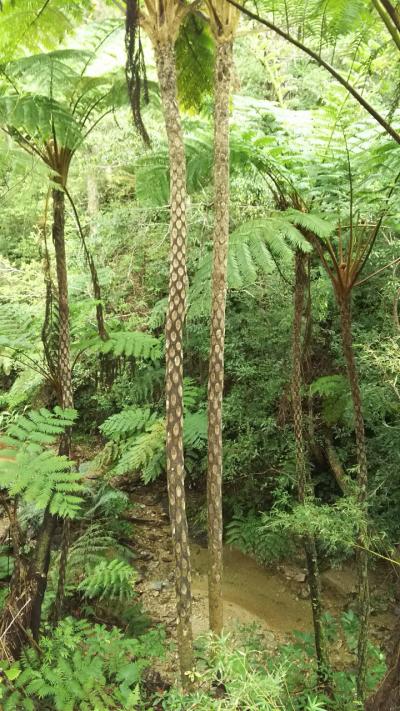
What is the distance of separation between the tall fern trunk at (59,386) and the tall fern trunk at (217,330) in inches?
43.3

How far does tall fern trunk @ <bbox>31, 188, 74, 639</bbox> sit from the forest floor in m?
1.59

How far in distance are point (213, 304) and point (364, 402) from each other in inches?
87.0

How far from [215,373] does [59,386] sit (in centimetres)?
121

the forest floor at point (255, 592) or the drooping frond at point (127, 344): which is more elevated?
the drooping frond at point (127, 344)

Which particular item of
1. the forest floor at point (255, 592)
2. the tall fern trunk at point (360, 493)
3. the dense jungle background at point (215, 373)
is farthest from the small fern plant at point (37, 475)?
the forest floor at point (255, 592)

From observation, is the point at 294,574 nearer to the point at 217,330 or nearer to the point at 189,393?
the point at 189,393

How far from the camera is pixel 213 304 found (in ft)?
9.36

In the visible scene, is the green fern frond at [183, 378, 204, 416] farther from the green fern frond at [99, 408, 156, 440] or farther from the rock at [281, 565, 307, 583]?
the rock at [281, 565, 307, 583]

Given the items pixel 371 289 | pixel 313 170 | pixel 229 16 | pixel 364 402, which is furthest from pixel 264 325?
pixel 229 16

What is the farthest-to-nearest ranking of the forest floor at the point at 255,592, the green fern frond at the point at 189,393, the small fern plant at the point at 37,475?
1. the forest floor at the point at 255,592
2. the green fern frond at the point at 189,393
3. the small fern plant at the point at 37,475

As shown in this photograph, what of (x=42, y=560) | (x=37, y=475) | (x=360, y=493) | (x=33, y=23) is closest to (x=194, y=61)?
(x=33, y=23)

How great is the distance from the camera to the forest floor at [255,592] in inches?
189

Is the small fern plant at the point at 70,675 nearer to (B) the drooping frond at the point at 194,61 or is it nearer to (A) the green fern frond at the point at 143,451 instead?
(A) the green fern frond at the point at 143,451

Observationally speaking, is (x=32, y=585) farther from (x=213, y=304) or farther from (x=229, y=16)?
(x=229, y=16)
